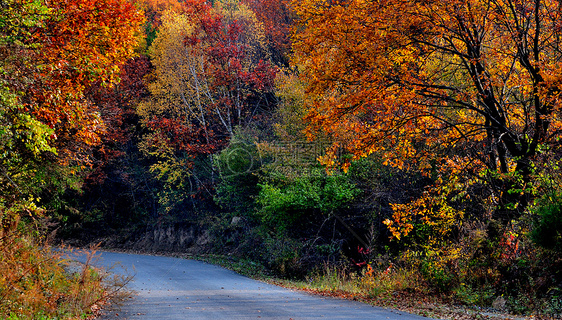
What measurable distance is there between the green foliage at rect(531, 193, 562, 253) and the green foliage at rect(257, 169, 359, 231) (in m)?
8.89

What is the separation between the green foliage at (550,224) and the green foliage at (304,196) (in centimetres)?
889

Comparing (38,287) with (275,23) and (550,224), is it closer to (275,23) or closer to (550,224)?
(550,224)

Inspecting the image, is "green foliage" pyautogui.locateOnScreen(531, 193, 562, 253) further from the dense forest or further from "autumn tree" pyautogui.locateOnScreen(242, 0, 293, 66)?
"autumn tree" pyautogui.locateOnScreen(242, 0, 293, 66)

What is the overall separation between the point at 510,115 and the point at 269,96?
72.9 ft

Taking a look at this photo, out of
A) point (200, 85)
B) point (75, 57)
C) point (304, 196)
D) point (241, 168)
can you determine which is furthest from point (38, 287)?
point (200, 85)

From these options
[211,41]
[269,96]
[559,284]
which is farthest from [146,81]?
[559,284]

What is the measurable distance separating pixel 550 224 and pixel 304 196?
10479 mm

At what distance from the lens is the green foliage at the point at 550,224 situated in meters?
7.67

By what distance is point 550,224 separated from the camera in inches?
307

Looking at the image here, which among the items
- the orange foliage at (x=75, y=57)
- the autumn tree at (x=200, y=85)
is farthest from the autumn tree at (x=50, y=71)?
the autumn tree at (x=200, y=85)

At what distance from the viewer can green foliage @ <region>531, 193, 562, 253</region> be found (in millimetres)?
7668

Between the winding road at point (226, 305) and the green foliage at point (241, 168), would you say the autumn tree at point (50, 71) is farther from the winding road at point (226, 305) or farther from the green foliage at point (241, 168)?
the green foliage at point (241, 168)

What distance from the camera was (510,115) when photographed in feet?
38.8

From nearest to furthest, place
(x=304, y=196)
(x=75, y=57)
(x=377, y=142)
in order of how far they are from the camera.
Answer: (x=75, y=57), (x=377, y=142), (x=304, y=196)
